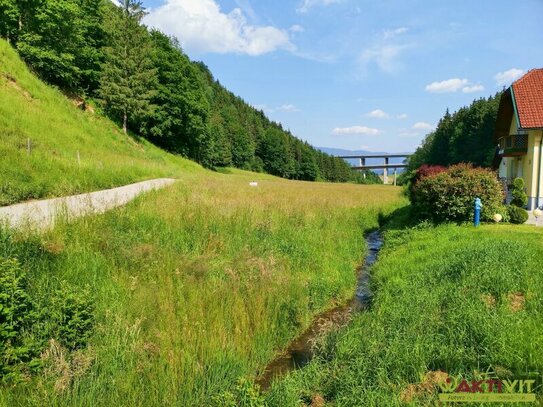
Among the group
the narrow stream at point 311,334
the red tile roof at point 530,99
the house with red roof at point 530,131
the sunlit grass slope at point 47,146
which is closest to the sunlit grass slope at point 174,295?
the narrow stream at point 311,334

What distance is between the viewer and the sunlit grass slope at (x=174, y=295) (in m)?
3.75

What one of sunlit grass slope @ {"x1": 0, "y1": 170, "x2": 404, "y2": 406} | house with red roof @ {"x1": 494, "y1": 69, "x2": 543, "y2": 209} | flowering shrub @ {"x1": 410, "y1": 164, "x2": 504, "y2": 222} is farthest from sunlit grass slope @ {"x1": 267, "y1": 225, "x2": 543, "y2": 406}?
house with red roof @ {"x1": 494, "y1": 69, "x2": 543, "y2": 209}

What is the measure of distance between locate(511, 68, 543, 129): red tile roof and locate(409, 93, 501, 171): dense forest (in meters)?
31.5

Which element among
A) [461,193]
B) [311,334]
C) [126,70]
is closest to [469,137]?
[126,70]

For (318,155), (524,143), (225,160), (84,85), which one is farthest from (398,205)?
(318,155)

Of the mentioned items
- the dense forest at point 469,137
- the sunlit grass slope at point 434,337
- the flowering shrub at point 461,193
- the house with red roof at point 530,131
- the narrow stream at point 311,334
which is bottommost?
the narrow stream at point 311,334

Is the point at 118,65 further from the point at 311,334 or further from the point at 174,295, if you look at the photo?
the point at 311,334

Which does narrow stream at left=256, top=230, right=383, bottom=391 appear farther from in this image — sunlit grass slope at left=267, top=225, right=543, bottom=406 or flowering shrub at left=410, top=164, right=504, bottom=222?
flowering shrub at left=410, top=164, right=504, bottom=222

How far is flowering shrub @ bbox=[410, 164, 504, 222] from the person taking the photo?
13.0 metres

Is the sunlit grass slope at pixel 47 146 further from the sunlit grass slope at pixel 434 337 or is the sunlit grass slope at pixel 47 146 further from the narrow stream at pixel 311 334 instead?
the sunlit grass slope at pixel 434 337

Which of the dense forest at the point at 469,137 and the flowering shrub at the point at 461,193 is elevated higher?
the dense forest at the point at 469,137

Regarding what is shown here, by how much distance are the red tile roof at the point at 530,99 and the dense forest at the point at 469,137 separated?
31506mm

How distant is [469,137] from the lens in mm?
70000

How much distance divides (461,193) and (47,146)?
64.7ft
